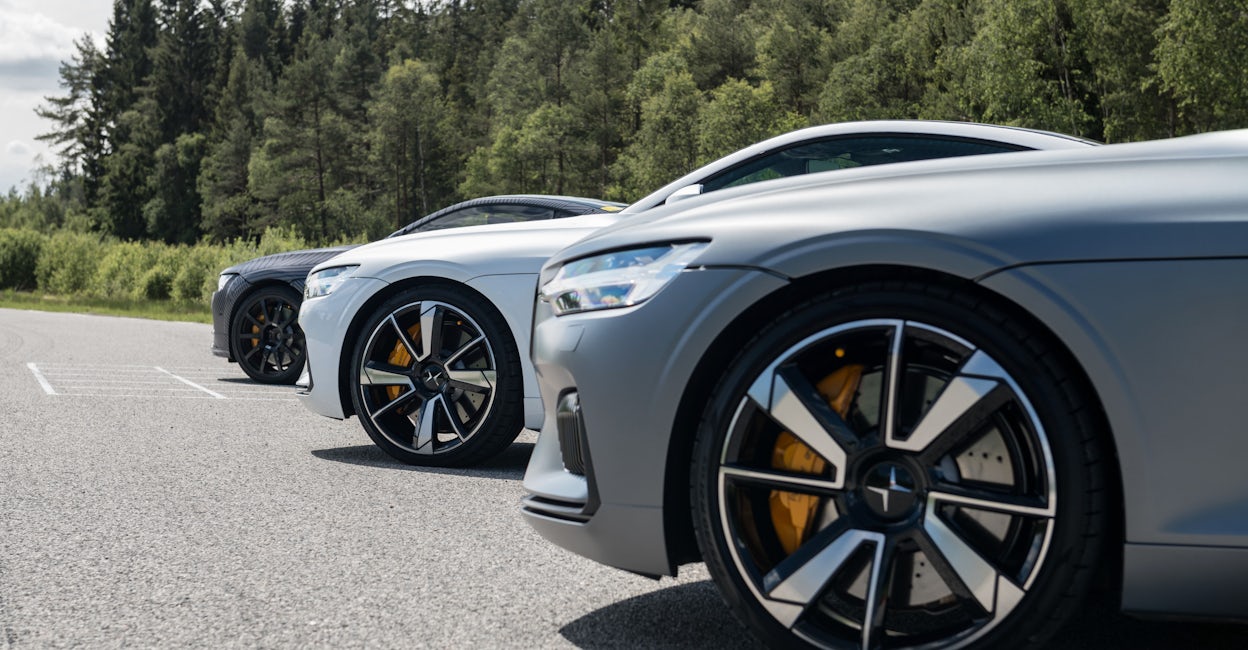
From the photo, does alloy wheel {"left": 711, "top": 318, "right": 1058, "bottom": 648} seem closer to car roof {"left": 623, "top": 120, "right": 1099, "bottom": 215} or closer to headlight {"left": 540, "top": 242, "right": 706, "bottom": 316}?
headlight {"left": 540, "top": 242, "right": 706, "bottom": 316}

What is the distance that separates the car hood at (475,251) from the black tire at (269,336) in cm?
460

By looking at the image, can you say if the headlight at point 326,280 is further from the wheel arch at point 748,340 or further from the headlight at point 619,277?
the wheel arch at point 748,340

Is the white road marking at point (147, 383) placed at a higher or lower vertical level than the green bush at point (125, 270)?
lower

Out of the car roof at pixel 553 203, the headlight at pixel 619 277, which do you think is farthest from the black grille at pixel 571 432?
the car roof at pixel 553 203

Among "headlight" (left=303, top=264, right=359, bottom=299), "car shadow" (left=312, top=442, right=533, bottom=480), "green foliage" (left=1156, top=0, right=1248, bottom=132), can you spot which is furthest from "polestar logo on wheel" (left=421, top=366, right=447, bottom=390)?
"green foliage" (left=1156, top=0, right=1248, bottom=132)

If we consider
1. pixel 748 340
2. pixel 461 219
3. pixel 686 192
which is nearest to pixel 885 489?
pixel 748 340

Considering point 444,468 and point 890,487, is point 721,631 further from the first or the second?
point 444,468

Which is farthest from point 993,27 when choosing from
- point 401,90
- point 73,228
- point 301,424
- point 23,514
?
point 73,228

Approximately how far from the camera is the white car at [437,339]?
620 cm

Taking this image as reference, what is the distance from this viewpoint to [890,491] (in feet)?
8.91

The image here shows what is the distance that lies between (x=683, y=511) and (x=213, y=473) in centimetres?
377

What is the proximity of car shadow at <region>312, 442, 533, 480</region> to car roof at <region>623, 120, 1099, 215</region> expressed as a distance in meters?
1.55

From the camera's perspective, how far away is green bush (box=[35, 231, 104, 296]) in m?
56.4

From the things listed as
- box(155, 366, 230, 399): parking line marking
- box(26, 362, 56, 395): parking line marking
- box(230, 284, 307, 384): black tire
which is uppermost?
box(230, 284, 307, 384): black tire
